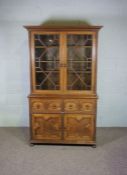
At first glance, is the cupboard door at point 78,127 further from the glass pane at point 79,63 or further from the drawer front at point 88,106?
the glass pane at point 79,63

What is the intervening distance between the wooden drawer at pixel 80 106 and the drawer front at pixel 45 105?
0.40 feet

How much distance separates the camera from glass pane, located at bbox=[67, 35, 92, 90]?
327cm

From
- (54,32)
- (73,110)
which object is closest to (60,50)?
(54,32)

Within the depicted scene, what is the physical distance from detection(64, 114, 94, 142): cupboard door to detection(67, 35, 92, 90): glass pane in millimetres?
449

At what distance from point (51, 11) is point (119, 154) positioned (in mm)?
2649

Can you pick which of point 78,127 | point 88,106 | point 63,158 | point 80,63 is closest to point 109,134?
point 78,127

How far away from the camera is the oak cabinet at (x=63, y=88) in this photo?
3.26m

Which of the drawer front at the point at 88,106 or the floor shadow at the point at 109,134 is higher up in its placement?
the drawer front at the point at 88,106

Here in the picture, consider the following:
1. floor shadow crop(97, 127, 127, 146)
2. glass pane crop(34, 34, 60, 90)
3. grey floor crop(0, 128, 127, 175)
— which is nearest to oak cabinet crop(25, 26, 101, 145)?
glass pane crop(34, 34, 60, 90)

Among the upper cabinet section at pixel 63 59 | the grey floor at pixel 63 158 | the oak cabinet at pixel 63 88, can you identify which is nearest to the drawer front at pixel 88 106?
the oak cabinet at pixel 63 88

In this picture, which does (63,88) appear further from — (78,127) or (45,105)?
(78,127)

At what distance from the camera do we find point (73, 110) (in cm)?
334

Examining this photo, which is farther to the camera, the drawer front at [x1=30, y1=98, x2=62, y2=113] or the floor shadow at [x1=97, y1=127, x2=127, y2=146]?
the floor shadow at [x1=97, y1=127, x2=127, y2=146]

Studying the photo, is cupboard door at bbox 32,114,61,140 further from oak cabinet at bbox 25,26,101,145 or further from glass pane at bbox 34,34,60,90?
glass pane at bbox 34,34,60,90
